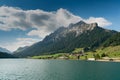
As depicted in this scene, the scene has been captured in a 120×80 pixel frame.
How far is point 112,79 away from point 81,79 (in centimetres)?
1480

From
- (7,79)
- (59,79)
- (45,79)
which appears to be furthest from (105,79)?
(7,79)

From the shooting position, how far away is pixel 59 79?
98438 millimetres

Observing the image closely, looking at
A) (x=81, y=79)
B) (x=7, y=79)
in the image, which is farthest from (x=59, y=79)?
(x=7, y=79)

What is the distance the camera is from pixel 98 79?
9794 centimetres

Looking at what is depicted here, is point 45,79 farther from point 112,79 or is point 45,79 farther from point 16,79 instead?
point 112,79

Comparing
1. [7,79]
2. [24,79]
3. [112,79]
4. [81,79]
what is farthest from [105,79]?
[7,79]

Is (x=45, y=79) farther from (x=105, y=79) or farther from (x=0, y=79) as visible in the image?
(x=105, y=79)

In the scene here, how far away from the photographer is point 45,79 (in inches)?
3927

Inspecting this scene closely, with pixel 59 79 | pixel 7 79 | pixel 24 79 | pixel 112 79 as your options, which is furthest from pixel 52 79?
pixel 112 79

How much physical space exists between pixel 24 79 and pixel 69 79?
2188cm

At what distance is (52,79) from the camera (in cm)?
9906

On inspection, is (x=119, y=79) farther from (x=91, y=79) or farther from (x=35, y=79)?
(x=35, y=79)

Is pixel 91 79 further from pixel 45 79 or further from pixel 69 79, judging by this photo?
pixel 45 79

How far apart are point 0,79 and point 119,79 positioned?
56.8 metres
